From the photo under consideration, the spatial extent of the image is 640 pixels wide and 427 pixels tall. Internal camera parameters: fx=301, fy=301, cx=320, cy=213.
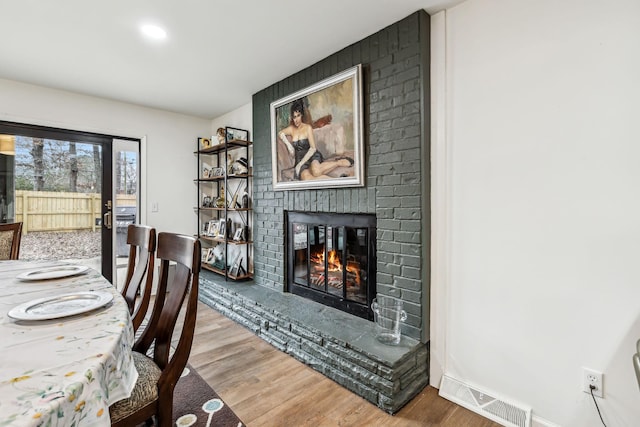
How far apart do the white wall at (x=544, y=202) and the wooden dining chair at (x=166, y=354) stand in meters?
1.48

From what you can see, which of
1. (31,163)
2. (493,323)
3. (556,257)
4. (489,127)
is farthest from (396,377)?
(31,163)

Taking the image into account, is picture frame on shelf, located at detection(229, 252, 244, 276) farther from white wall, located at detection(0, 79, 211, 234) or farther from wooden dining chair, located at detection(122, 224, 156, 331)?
wooden dining chair, located at detection(122, 224, 156, 331)

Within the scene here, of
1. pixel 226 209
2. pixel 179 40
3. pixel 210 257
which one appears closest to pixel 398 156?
pixel 179 40

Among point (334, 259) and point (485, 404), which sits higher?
point (334, 259)

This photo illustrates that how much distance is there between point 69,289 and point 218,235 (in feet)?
8.37

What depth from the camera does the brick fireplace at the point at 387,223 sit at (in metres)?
1.82

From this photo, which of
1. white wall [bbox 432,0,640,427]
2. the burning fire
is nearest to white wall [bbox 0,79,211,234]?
the burning fire

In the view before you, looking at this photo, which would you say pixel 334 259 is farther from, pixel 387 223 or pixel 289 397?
pixel 289 397

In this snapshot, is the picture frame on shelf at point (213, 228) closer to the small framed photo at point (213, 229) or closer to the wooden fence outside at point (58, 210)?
the small framed photo at point (213, 229)

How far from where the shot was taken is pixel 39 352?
73 cm

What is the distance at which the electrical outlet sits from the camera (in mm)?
1368

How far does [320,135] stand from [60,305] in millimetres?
1942

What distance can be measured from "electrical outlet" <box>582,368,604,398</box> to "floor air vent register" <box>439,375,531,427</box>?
0.31m

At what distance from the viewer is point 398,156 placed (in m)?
2.00
